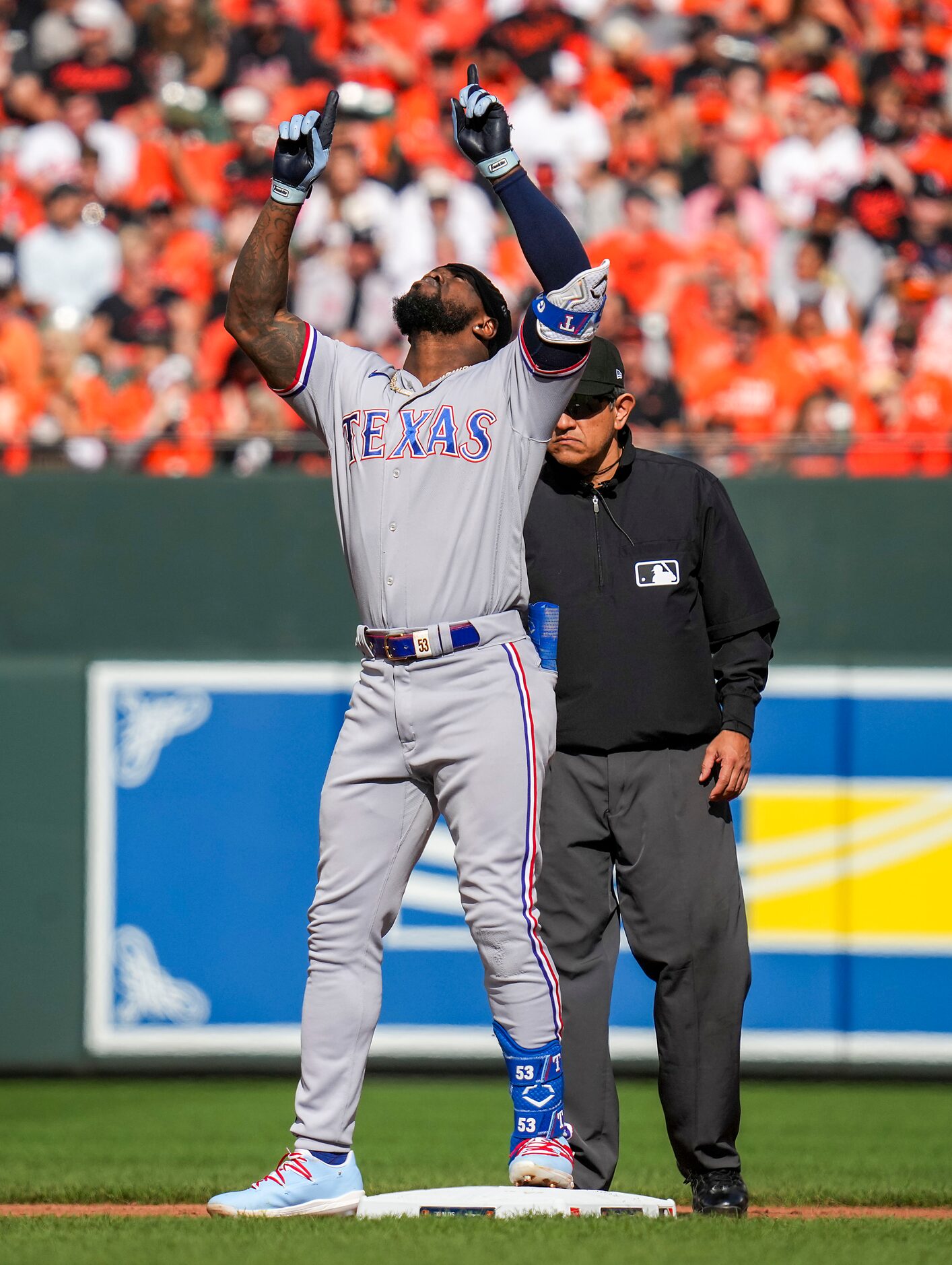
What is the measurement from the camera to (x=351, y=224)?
927 cm

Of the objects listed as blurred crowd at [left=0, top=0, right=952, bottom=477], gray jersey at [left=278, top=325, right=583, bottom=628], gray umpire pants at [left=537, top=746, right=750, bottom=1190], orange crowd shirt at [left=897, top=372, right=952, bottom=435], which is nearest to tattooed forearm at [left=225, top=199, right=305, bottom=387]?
gray jersey at [left=278, top=325, right=583, bottom=628]

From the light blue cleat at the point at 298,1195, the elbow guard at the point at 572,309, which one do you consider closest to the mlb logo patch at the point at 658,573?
the elbow guard at the point at 572,309

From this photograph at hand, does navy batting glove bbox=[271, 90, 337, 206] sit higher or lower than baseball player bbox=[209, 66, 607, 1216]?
higher

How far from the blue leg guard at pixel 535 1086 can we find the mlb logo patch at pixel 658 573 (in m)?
1.09

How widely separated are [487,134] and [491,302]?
375 mm

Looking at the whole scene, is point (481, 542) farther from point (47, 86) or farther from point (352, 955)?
point (47, 86)

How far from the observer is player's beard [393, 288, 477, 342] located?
3.70m

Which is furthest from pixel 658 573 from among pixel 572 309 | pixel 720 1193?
pixel 720 1193

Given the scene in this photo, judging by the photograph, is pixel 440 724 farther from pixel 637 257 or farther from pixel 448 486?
pixel 637 257

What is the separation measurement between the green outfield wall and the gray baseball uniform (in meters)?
3.72

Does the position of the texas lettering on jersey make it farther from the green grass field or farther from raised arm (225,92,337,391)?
the green grass field

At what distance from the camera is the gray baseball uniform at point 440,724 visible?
3.50m

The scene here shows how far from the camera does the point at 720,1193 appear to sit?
3.80 metres

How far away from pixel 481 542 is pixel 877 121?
684 centimetres
